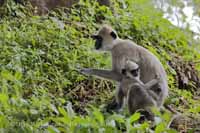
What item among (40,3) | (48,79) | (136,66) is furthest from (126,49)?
(40,3)

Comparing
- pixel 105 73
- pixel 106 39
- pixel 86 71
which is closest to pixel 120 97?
pixel 105 73

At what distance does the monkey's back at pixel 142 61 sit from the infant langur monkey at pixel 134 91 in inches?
3.4

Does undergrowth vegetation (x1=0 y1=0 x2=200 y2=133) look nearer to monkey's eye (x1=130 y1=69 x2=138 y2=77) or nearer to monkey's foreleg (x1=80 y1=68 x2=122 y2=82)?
monkey's foreleg (x1=80 y1=68 x2=122 y2=82)

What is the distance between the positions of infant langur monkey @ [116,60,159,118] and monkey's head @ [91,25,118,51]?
669 mm

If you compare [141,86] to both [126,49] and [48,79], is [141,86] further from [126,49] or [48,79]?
[48,79]

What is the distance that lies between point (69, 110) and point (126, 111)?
1.37 meters

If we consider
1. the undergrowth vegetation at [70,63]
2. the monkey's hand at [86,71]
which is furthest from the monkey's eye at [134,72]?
the monkey's hand at [86,71]

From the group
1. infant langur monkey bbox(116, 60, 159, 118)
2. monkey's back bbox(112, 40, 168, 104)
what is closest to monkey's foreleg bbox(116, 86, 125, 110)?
infant langur monkey bbox(116, 60, 159, 118)

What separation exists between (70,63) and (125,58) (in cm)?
85

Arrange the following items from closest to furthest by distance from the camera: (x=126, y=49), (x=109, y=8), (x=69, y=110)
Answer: (x=69, y=110), (x=126, y=49), (x=109, y=8)

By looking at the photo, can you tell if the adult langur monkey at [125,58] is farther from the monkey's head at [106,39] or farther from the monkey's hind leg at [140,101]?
the monkey's hind leg at [140,101]

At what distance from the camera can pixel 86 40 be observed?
7.19m

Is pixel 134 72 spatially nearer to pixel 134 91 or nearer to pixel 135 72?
pixel 135 72

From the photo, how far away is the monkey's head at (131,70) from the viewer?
213 inches
